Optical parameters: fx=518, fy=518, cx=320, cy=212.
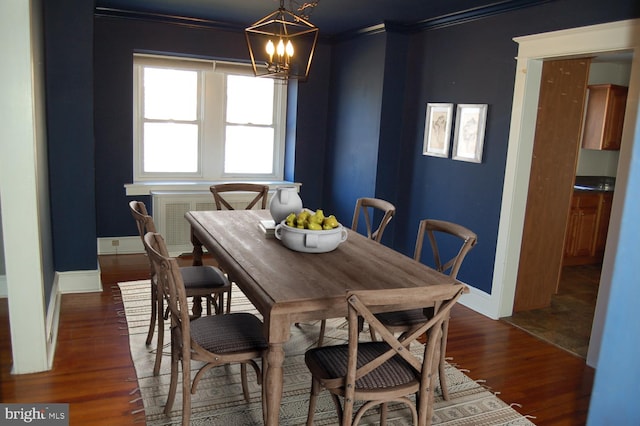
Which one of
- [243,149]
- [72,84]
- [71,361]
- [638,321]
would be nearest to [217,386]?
[71,361]

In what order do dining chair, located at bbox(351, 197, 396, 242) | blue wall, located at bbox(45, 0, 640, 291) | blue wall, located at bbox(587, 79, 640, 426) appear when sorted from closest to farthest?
blue wall, located at bbox(587, 79, 640, 426) → dining chair, located at bbox(351, 197, 396, 242) → blue wall, located at bbox(45, 0, 640, 291)

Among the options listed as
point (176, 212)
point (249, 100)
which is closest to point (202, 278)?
point (176, 212)

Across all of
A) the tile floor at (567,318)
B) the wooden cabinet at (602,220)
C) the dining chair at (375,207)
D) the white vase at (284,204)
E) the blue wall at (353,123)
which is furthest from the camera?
→ the wooden cabinet at (602,220)

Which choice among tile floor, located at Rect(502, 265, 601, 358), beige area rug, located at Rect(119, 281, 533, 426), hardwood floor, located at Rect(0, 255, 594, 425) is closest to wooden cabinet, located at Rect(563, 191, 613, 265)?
tile floor, located at Rect(502, 265, 601, 358)

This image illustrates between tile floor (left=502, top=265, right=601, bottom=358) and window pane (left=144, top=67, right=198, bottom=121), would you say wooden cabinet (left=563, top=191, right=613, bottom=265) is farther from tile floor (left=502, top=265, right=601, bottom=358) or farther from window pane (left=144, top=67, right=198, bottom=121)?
window pane (left=144, top=67, right=198, bottom=121)

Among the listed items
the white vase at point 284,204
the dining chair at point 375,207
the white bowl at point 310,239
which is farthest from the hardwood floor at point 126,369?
the white vase at point 284,204

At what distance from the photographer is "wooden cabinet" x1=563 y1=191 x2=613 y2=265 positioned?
561 cm

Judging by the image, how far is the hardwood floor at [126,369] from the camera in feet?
8.77

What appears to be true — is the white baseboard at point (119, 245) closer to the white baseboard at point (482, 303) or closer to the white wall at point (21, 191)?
the white wall at point (21, 191)

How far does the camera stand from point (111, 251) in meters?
5.42

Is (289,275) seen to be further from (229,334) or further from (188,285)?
(188,285)

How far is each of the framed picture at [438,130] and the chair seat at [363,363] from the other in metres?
2.78

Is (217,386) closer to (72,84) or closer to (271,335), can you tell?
(271,335)

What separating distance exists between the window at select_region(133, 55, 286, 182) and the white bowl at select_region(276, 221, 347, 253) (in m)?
3.22
